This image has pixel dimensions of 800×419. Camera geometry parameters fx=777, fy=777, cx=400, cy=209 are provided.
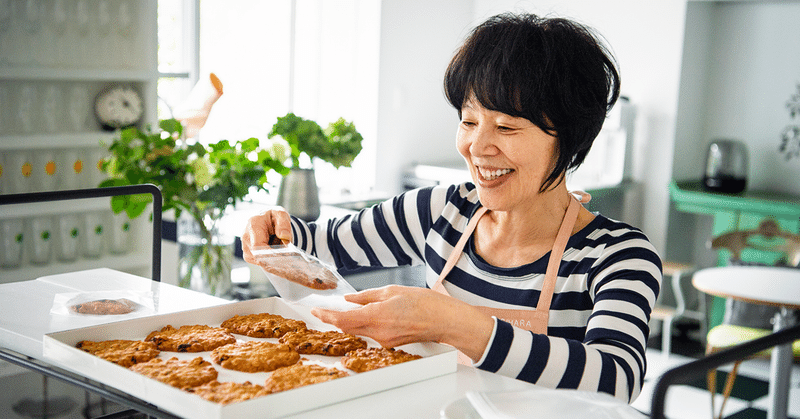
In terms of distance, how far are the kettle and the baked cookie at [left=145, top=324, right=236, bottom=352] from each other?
12.4ft

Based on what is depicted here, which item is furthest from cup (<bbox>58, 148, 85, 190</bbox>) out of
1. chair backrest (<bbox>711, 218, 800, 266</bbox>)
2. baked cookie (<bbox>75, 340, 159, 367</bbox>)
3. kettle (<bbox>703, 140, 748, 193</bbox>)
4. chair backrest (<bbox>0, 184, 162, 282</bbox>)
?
kettle (<bbox>703, 140, 748, 193</bbox>)

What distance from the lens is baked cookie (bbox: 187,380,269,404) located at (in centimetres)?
76

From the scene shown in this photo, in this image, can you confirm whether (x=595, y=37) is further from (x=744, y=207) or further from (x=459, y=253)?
(x=744, y=207)

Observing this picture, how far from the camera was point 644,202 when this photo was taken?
179 inches

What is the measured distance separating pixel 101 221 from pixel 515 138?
2.35 metres

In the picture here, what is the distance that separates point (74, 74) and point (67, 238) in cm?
62

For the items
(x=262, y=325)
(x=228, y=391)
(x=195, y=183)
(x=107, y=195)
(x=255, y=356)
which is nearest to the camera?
(x=228, y=391)

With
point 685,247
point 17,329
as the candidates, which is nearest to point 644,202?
point 685,247

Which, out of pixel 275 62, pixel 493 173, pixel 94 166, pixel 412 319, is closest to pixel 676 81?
pixel 275 62

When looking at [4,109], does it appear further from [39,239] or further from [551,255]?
[551,255]

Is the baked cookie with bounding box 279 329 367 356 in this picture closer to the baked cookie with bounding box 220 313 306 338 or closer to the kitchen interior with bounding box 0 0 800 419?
the baked cookie with bounding box 220 313 306 338

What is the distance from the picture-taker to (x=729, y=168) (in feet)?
13.9

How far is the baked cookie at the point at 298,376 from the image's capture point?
814 mm

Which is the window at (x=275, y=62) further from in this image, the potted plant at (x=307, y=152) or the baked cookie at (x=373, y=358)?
the baked cookie at (x=373, y=358)
